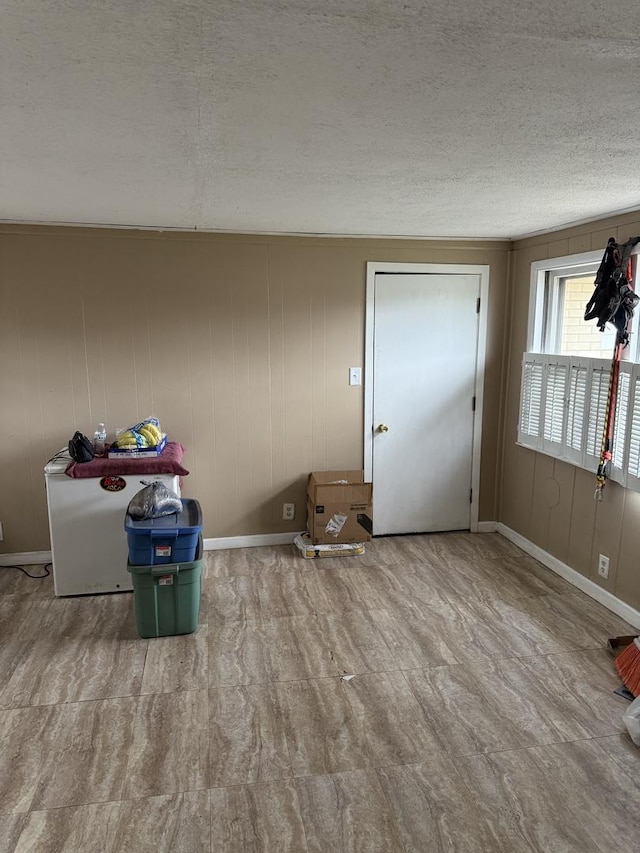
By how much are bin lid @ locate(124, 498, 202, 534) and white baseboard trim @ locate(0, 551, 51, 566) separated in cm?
127

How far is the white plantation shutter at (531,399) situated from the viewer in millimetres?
3973

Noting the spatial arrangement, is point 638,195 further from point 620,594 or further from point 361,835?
point 361,835

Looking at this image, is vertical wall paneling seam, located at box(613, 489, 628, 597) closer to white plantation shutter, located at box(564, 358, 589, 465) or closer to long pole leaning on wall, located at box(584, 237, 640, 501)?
long pole leaning on wall, located at box(584, 237, 640, 501)

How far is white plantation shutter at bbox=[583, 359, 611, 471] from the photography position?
10.9 feet

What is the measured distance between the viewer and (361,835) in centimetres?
189

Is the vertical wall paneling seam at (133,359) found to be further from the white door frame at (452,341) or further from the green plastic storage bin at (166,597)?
the white door frame at (452,341)

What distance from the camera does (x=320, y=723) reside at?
243 centimetres

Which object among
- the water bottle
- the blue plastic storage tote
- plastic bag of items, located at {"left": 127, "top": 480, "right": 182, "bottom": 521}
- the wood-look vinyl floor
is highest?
the water bottle

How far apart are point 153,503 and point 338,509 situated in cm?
148

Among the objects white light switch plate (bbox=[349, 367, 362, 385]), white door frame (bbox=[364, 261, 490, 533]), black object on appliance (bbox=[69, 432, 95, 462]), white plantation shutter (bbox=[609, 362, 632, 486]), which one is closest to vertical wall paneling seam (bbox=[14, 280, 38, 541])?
black object on appliance (bbox=[69, 432, 95, 462])

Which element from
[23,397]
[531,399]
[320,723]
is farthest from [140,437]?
[531,399]

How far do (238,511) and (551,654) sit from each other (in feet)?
7.52

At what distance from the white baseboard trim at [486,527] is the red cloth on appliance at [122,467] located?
95.3 inches

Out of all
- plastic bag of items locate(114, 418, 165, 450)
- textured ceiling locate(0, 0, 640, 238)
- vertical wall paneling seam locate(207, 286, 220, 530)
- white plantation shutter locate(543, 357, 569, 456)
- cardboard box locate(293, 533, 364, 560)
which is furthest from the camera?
cardboard box locate(293, 533, 364, 560)
